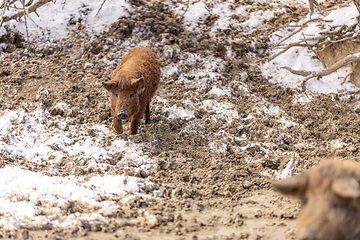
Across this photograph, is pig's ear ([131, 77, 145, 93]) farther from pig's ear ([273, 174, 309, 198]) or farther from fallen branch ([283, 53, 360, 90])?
fallen branch ([283, 53, 360, 90])

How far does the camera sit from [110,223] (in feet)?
11.5

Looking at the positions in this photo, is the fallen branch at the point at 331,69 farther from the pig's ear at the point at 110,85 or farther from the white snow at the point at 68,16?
the white snow at the point at 68,16

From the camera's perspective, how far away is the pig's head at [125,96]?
5.21 meters

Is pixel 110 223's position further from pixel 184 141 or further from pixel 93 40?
pixel 93 40

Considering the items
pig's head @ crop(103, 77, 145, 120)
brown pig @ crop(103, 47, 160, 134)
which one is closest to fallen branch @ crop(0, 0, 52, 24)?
brown pig @ crop(103, 47, 160, 134)

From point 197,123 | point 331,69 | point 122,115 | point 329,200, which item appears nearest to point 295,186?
point 329,200

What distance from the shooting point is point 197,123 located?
19.8 feet

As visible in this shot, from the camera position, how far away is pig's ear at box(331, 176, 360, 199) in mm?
2311

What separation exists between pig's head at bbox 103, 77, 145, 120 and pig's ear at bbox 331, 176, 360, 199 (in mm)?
3390

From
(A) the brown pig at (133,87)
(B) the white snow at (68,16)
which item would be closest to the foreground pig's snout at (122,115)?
(A) the brown pig at (133,87)

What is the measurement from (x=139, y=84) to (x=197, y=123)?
1.36m

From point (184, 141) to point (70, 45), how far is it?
383cm

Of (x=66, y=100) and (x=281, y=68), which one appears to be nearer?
(x=66, y=100)

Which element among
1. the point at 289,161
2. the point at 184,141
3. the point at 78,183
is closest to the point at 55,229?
the point at 78,183
